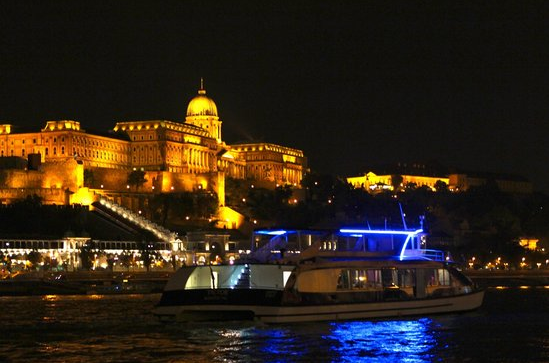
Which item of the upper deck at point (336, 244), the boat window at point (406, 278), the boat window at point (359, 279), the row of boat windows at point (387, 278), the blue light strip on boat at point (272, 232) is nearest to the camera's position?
the boat window at point (359, 279)

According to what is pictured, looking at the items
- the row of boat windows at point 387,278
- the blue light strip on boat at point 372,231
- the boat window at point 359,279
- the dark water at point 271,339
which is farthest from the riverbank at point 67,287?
the boat window at point 359,279

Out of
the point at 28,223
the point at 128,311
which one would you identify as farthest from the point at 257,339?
the point at 28,223

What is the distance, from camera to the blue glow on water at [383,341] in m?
49.0

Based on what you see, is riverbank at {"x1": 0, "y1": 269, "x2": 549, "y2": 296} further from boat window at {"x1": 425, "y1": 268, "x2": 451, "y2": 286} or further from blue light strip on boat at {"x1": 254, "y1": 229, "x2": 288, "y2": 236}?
boat window at {"x1": 425, "y1": 268, "x2": 451, "y2": 286}

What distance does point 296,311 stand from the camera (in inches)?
2260

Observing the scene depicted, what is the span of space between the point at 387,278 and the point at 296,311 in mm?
7538

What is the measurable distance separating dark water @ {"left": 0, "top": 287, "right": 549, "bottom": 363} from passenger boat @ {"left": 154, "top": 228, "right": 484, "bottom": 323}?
717 millimetres

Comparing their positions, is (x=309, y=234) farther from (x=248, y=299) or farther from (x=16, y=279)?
(x=16, y=279)

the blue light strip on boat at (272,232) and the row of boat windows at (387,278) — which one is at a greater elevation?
the blue light strip on boat at (272,232)

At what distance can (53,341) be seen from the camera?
53094 mm

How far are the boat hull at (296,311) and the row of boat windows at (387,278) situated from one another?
40.1 inches

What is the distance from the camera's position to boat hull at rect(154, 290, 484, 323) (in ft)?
187

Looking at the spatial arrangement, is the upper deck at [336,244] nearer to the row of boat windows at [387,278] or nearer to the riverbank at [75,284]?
the row of boat windows at [387,278]

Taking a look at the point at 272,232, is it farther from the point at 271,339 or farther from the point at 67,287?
the point at 67,287
